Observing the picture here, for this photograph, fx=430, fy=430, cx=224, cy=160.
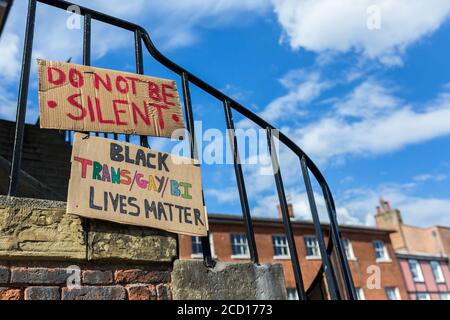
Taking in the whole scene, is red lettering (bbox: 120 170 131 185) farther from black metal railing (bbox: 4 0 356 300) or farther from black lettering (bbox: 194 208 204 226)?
Result: black lettering (bbox: 194 208 204 226)

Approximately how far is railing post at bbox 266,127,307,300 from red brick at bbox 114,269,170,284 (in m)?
0.88

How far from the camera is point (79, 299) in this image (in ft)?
6.35

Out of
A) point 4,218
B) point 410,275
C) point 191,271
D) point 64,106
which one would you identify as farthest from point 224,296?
point 410,275

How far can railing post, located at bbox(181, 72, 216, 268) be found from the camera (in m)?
2.37

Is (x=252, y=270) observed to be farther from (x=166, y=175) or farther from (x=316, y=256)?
(x=316, y=256)

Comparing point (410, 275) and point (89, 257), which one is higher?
point (410, 275)

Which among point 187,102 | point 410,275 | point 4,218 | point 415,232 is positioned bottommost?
point 4,218

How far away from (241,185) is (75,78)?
3.83ft

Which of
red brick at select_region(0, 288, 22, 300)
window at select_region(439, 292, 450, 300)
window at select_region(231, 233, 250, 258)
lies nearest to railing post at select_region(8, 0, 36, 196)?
red brick at select_region(0, 288, 22, 300)

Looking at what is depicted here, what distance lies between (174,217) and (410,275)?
30.0m

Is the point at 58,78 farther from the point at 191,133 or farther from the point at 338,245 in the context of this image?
the point at 338,245

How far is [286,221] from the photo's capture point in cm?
278

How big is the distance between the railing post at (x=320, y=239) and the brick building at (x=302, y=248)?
17.0 metres

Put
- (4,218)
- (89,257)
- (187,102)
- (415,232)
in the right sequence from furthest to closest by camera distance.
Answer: (415,232), (187,102), (89,257), (4,218)
